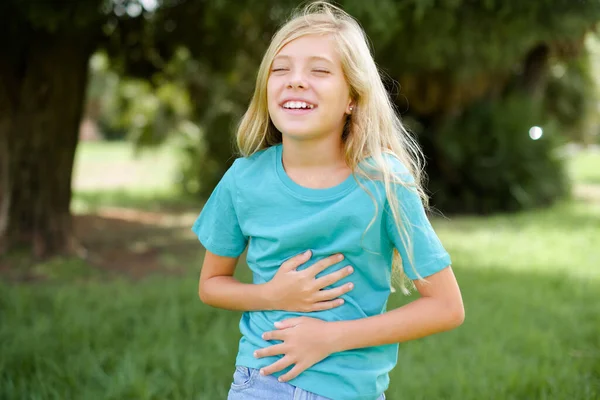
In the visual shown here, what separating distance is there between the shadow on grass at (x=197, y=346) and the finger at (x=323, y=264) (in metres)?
1.82

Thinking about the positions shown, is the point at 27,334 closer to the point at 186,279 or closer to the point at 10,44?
the point at 186,279

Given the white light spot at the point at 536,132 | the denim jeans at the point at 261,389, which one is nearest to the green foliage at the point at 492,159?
the white light spot at the point at 536,132

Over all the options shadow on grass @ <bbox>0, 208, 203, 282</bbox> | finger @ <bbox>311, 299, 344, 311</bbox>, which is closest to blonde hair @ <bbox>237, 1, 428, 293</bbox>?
finger @ <bbox>311, 299, 344, 311</bbox>

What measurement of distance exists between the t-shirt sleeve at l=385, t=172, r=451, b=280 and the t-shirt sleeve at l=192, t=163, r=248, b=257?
44 cm

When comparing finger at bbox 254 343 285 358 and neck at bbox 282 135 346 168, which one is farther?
neck at bbox 282 135 346 168

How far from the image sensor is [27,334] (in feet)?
13.9

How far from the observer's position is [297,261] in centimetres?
181

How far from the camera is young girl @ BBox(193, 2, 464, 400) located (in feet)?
5.77

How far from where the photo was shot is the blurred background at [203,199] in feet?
12.6

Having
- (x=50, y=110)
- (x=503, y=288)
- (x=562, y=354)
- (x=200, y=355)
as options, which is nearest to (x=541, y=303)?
(x=503, y=288)

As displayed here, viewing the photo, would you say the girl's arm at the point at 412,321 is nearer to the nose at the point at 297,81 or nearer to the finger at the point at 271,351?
the finger at the point at 271,351

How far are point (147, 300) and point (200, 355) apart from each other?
1.37 meters

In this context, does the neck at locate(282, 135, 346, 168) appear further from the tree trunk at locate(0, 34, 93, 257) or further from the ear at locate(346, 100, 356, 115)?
the tree trunk at locate(0, 34, 93, 257)

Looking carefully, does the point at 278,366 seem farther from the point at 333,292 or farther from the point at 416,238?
the point at 416,238
